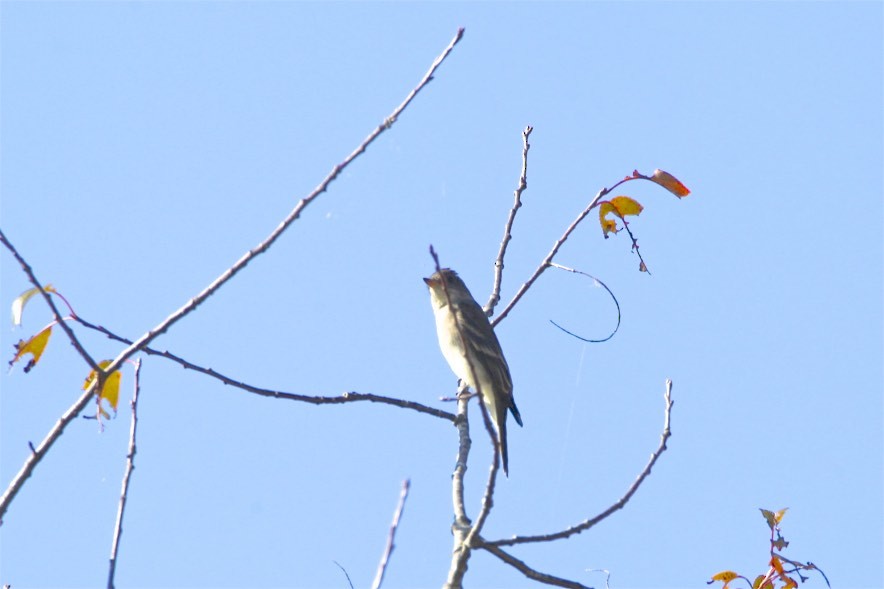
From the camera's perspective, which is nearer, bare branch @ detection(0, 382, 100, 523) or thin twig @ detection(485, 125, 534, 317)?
bare branch @ detection(0, 382, 100, 523)

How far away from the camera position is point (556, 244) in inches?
227

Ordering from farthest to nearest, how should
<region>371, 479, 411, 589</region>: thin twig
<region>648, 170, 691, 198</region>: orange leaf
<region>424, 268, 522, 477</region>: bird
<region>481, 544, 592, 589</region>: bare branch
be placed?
1. <region>424, 268, 522, 477</region>: bird
2. <region>648, 170, 691, 198</region>: orange leaf
3. <region>481, 544, 592, 589</region>: bare branch
4. <region>371, 479, 411, 589</region>: thin twig

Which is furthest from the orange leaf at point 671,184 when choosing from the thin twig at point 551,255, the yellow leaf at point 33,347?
the yellow leaf at point 33,347

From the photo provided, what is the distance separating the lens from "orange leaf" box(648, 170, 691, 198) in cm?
514

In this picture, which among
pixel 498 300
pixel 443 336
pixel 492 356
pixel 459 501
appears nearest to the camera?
pixel 459 501

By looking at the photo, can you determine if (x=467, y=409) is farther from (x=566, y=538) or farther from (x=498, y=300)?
(x=566, y=538)

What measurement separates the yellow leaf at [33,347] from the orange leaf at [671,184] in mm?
2846

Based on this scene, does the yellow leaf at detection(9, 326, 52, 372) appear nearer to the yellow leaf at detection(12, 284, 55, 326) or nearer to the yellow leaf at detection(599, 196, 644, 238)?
the yellow leaf at detection(12, 284, 55, 326)

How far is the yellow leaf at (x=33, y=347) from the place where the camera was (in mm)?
3867

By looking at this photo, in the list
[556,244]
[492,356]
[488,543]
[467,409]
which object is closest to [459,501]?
[488,543]

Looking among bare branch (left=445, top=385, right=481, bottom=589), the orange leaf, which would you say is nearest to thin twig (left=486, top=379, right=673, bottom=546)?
bare branch (left=445, top=385, right=481, bottom=589)

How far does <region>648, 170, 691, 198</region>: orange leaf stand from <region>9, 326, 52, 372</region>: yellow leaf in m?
2.85

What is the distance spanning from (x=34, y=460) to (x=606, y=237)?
3.35m

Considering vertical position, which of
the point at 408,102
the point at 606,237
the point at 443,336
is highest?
the point at 443,336
